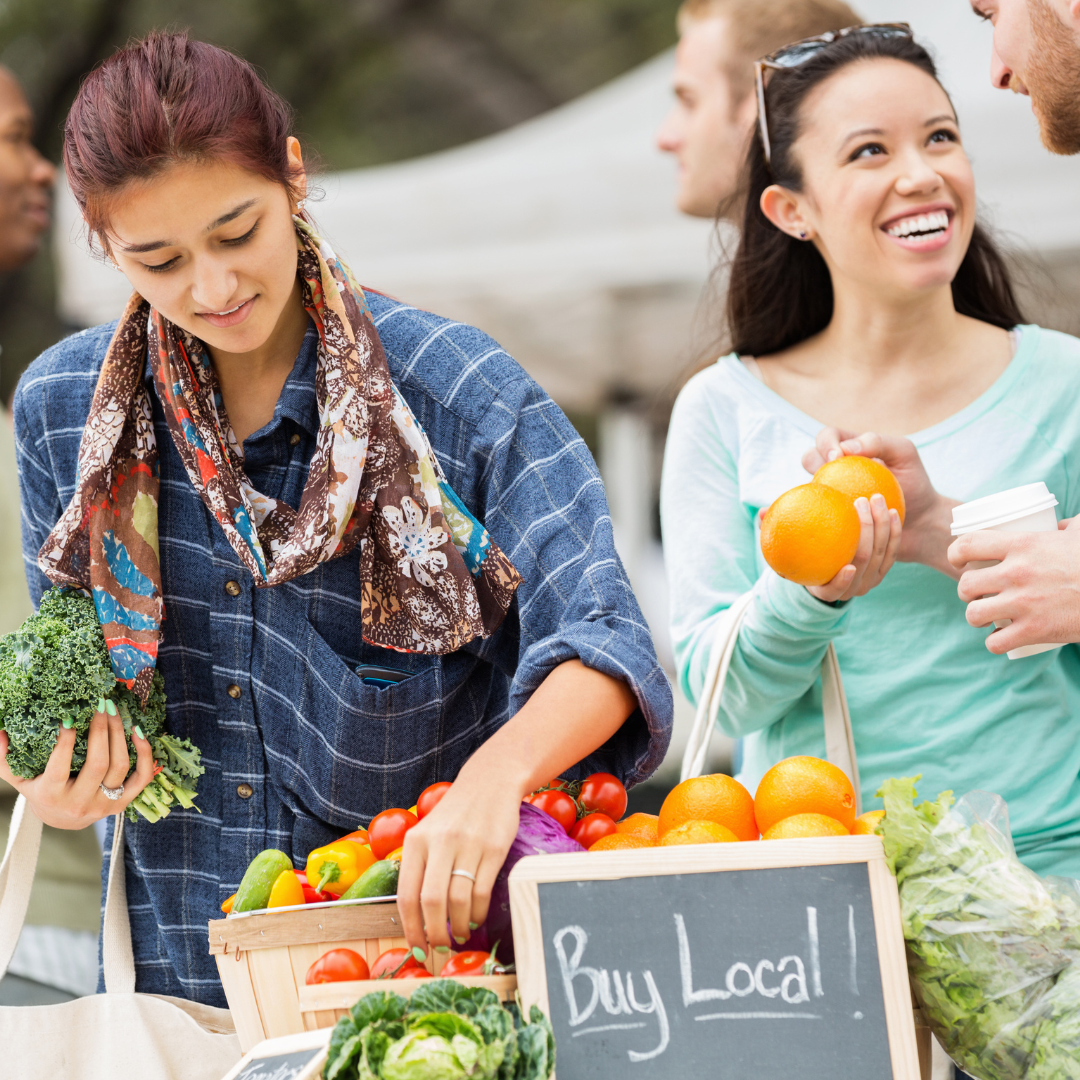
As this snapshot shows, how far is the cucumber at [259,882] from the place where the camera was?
55.7 inches

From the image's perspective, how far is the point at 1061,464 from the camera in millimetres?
2059

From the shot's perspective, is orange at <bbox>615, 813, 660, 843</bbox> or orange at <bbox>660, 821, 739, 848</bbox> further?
orange at <bbox>615, 813, 660, 843</bbox>

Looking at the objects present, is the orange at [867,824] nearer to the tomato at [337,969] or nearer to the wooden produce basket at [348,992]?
the wooden produce basket at [348,992]

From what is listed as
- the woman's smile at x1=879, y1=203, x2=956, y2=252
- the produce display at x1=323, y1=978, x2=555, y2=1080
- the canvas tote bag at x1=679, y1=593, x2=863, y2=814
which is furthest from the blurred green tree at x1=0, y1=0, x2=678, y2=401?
the produce display at x1=323, y1=978, x2=555, y2=1080

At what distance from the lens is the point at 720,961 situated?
128 cm

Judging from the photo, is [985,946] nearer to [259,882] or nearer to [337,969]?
[337,969]

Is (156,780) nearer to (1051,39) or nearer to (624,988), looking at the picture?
(624,988)

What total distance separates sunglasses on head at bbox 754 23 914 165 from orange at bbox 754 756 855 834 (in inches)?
53.7

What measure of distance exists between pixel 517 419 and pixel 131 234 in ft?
1.94

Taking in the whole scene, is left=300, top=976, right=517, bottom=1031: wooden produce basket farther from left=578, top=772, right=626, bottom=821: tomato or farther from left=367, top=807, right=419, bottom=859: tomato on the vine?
left=578, top=772, right=626, bottom=821: tomato

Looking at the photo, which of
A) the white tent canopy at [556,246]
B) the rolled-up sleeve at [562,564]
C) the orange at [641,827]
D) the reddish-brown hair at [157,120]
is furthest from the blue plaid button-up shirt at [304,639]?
the white tent canopy at [556,246]

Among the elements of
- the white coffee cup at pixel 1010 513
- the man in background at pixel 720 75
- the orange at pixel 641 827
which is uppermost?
the man in background at pixel 720 75

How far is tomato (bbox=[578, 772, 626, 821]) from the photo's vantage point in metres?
1.63

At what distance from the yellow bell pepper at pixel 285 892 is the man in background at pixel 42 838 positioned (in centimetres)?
113
